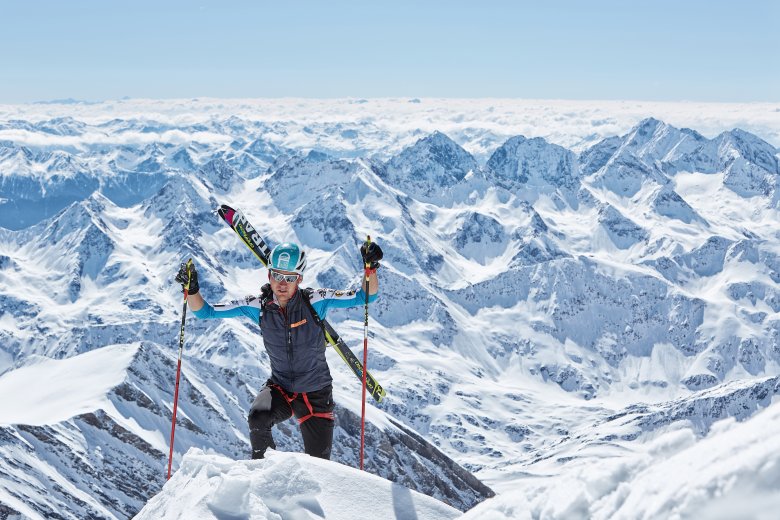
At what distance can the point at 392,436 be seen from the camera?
168875mm

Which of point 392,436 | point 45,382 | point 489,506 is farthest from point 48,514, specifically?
point 489,506

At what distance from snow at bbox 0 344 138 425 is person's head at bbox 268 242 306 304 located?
13768cm

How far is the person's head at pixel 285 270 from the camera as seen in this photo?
1373 centimetres

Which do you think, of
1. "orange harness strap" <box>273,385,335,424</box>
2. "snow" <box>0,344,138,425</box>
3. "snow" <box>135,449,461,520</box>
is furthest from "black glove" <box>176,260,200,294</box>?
"snow" <box>0,344,138,425</box>

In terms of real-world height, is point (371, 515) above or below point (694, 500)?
below

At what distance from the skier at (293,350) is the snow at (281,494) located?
1.46m

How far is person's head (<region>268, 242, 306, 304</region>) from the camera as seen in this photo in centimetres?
1373

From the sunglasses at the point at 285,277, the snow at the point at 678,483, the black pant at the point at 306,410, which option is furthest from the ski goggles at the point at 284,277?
the snow at the point at 678,483

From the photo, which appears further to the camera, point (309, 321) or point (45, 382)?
point (45, 382)

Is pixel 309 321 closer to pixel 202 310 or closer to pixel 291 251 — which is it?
pixel 291 251

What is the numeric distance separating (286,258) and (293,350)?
1.84 m

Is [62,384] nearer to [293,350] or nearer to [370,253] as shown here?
[293,350]

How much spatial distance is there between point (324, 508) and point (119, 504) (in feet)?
402

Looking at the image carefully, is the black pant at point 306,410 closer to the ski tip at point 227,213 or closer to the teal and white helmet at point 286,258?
the teal and white helmet at point 286,258
